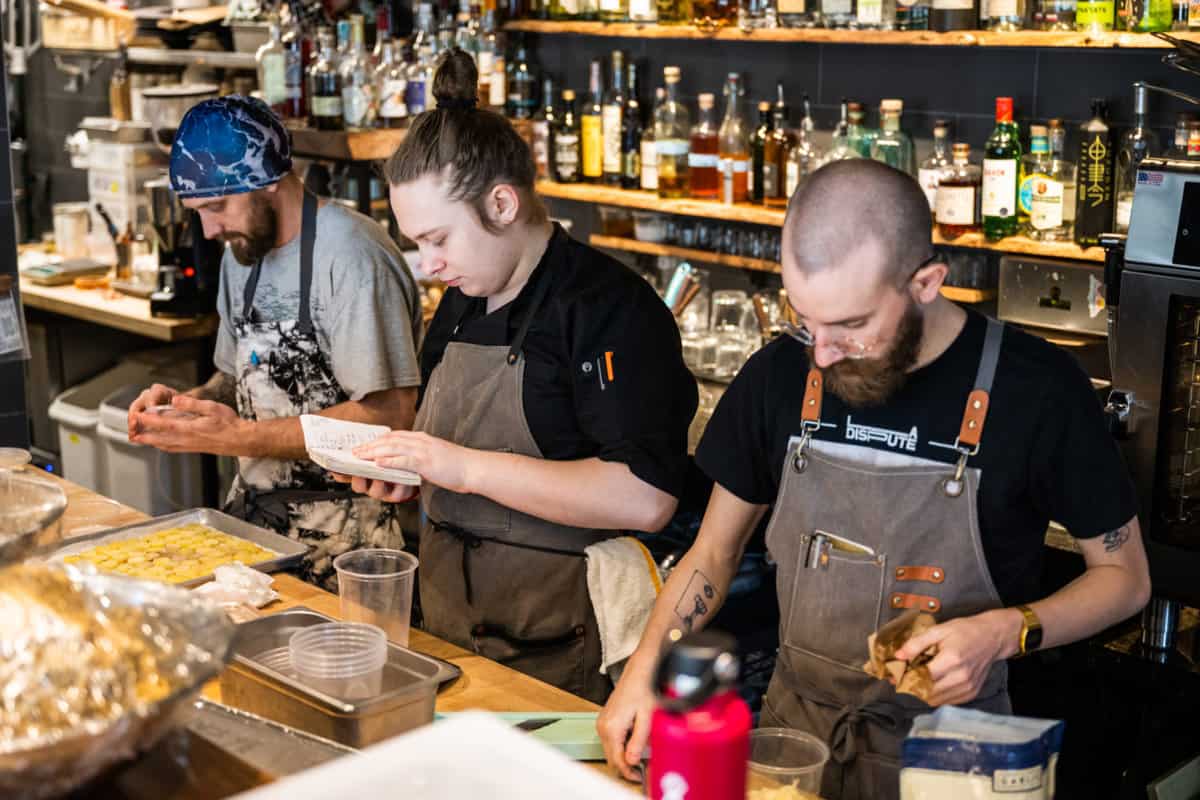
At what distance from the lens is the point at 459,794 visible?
1.20 meters

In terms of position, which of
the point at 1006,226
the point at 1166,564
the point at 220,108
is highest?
the point at 220,108

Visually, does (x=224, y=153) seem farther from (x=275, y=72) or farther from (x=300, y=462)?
(x=275, y=72)

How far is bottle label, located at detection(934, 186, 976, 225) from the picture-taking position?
3.98 metres

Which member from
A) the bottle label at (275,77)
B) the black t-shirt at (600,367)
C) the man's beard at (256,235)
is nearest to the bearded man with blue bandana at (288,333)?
the man's beard at (256,235)

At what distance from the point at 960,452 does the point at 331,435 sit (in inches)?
45.4

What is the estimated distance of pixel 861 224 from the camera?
205 cm

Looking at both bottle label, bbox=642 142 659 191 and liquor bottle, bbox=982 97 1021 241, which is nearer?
liquor bottle, bbox=982 97 1021 241

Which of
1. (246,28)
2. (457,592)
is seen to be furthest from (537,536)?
(246,28)

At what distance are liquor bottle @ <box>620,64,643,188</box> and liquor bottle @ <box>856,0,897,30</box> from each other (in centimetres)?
110

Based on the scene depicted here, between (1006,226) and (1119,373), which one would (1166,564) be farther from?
(1006,226)

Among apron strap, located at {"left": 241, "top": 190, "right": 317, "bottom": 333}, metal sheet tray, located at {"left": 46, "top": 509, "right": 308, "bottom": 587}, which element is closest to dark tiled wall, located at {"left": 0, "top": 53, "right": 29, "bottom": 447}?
apron strap, located at {"left": 241, "top": 190, "right": 317, "bottom": 333}

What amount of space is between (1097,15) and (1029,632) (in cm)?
215

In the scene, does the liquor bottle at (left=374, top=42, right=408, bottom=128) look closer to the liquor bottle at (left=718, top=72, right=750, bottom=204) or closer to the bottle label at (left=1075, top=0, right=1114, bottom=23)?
the liquor bottle at (left=718, top=72, right=750, bottom=204)

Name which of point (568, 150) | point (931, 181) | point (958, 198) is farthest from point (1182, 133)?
point (568, 150)
